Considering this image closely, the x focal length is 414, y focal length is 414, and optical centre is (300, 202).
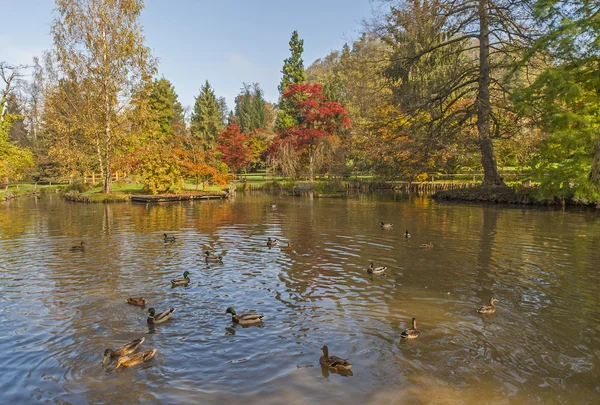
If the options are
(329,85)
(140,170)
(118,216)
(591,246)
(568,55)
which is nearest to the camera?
(591,246)

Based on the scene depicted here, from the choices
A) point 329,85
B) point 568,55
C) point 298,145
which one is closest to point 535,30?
point 568,55

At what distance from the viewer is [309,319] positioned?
897cm

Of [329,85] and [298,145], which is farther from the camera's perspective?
[329,85]

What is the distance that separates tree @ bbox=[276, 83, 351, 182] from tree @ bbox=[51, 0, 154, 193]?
60.9ft

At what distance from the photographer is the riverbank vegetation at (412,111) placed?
22.2m

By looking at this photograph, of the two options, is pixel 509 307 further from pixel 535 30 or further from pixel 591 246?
pixel 535 30

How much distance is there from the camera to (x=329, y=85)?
67.1 meters

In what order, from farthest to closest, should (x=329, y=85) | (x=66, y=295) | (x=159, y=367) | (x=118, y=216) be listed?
(x=329, y=85)
(x=118, y=216)
(x=66, y=295)
(x=159, y=367)

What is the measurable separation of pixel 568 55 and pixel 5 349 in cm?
2466

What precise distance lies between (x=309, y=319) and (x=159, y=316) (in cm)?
317

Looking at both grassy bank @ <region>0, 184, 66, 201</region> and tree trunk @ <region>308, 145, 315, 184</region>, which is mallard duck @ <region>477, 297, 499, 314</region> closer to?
tree trunk @ <region>308, 145, 315, 184</region>

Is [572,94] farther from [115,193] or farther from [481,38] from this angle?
[115,193]

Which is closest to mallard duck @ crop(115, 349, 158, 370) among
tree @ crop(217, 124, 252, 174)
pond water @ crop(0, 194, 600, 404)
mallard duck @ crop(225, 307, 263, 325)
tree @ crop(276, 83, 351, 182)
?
pond water @ crop(0, 194, 600, 404)

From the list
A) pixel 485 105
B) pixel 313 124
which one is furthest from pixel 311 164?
pixel 485 105
